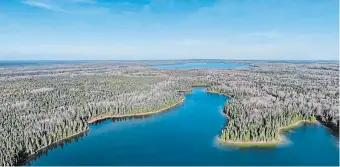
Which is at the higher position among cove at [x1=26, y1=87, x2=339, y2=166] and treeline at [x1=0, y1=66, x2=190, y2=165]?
treeline at [x1=0, y1=66, x2=190, y2=165]

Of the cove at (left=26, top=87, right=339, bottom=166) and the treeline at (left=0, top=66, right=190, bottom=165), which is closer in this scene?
the cove at (left=26, top=87, right=339, bottom=166)

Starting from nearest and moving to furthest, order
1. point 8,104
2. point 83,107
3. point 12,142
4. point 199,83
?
point 12,142
point 83,107
point 8,104
point 199,83

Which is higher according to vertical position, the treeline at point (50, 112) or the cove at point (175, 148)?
the treeline at point (50, 112)

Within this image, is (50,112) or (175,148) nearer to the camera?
(175,148)

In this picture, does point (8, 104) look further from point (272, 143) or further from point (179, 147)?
point (272, 143)

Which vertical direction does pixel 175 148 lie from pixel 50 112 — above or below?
below

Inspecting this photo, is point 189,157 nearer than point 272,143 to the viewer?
Yes

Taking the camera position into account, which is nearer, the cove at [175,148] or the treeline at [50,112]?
the cove at [175,148]

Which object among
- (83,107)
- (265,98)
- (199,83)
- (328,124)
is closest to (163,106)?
(83,107)
